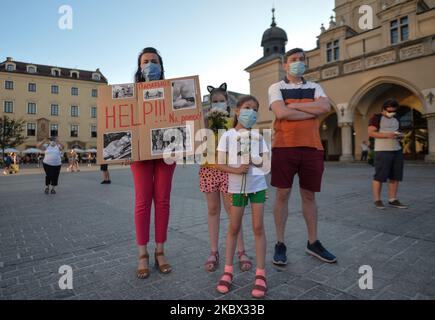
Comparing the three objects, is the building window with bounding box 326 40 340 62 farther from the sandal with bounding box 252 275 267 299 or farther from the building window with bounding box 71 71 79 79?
the building window with bounding box 71 71 79 79

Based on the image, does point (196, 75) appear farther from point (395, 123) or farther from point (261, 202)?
point (395, 123)

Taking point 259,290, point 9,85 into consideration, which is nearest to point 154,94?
point 259,290

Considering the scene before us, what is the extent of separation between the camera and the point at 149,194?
2.77 m

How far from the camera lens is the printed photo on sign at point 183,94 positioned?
2.77 meters

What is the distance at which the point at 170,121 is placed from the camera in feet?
9.00

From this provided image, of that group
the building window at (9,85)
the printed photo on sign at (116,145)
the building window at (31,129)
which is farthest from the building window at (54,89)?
the printed photo on sign at (116,145)

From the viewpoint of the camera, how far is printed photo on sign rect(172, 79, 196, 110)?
2770 mm

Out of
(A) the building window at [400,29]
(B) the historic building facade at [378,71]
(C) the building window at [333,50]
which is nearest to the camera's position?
(B) the historic building facade at [378,71]

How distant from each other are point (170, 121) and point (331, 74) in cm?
2557

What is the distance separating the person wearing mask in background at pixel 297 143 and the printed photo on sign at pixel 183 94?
0.90 metres

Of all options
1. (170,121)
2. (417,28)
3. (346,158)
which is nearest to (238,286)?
(170,121)

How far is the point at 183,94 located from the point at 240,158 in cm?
97

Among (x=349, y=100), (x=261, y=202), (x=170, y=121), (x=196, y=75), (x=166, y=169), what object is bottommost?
(x=261, y=202)

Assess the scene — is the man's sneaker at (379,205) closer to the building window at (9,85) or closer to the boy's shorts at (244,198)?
the boy's shorts at (244,198)
